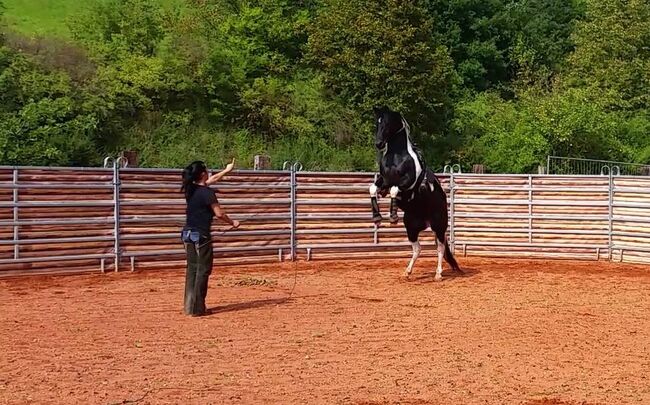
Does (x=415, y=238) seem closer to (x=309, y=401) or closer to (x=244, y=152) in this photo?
(x=309, y=401)

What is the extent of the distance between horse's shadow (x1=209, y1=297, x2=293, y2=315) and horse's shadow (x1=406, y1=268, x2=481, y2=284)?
3.07 metres

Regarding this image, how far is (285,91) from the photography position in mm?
33094

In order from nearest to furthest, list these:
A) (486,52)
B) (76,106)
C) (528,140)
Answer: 1. (76,106)
2. (528,140)
3. (486,52)

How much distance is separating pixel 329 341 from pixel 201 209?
269 cm

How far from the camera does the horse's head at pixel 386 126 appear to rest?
12727 mm

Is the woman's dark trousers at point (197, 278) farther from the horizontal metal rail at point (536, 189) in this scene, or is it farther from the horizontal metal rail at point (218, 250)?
the horizontal metal rail at point (536, 189)

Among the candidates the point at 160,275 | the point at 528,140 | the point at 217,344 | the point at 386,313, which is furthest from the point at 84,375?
the point at 528,140

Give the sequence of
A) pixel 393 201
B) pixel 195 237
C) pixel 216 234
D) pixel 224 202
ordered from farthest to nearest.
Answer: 1. pixel 224 202
2. pixel 216 234
3. pixel 393 201
4. pixel 195 237

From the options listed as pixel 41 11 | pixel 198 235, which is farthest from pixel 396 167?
pixel 41 11

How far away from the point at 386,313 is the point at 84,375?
4.48 m

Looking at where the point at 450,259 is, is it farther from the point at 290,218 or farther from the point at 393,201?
the point at 290,218

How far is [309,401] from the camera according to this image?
21.9 ft

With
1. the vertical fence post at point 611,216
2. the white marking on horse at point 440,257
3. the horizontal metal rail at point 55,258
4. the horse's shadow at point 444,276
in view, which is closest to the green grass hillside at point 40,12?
the horizontal metal rail at point 55,258

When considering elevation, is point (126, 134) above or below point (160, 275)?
above
